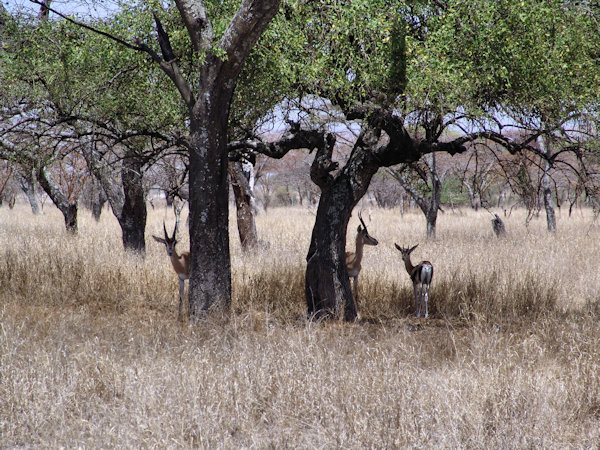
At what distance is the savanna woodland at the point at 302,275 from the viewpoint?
4320mm

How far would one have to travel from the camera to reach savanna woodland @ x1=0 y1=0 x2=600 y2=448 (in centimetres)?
432

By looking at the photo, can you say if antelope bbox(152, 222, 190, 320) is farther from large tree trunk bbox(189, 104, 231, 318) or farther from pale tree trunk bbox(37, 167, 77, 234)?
pale tree trunk bbox(37, 167, 77, 234)

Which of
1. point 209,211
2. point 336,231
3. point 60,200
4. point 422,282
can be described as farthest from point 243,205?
point 209,211

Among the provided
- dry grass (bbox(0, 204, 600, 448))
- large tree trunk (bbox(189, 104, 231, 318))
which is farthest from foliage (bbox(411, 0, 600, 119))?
dry grass (bbox(0, 204, 600, 448))

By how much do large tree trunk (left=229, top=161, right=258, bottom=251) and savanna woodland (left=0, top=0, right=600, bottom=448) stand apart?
300 centimetres

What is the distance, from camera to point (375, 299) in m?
9.20

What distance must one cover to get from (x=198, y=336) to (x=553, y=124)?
504 cm

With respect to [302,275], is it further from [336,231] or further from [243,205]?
[243,205]

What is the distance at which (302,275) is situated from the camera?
9.36m

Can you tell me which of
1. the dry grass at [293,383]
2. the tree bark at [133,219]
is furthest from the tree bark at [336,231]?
the tree bark at [133,219]

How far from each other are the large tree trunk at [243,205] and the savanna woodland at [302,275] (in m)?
3.00

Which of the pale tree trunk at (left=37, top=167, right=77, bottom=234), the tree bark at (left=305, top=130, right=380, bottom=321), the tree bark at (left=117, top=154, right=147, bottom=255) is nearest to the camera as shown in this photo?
the tree bark at (left=305, top=130, right=380, bottom=321)

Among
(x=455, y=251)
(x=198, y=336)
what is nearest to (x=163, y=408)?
(x=198, y=336)

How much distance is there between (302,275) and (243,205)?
17.9ft
